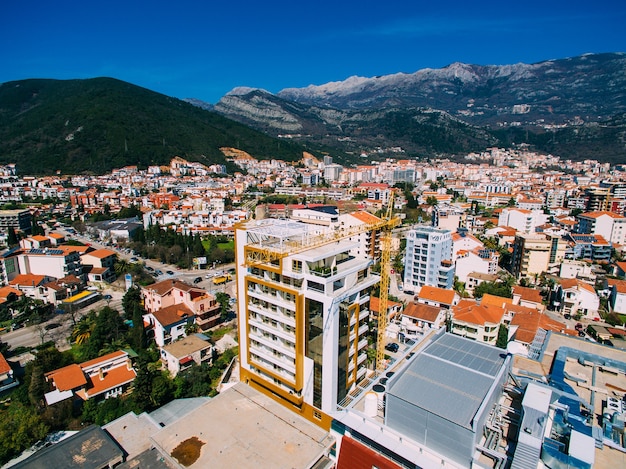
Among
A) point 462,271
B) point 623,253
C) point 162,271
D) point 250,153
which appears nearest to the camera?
point 462,271

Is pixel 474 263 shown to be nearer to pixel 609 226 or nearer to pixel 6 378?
pixel 609 226

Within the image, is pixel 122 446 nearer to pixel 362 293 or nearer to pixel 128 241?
pixel 362 293

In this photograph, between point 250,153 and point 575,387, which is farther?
point 250,153

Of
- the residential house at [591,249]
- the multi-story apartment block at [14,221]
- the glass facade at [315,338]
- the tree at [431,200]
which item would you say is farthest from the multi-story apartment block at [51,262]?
the tree at [431,200]

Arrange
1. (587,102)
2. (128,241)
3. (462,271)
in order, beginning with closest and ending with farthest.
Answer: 1. (462,271)
2. (128,241)
3. (587,102)

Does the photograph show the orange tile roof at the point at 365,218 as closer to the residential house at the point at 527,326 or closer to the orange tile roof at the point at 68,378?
the residential house at the point at 527,326

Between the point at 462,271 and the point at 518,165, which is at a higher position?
the point at 518,165

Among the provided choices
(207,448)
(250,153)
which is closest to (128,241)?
(207,448)
